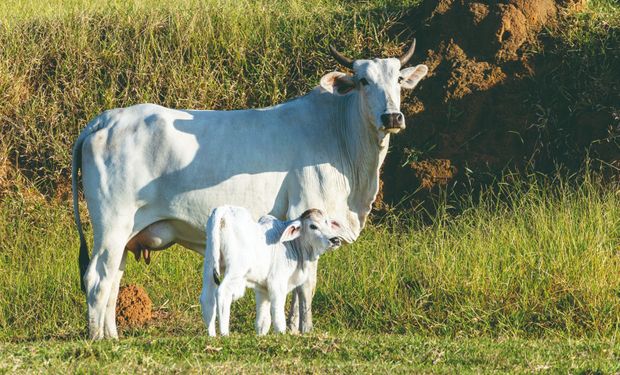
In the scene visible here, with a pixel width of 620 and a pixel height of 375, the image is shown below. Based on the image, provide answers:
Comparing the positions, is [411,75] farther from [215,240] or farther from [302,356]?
[302,356]

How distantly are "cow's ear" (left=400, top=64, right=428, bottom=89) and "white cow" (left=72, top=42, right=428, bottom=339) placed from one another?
0.37 ft

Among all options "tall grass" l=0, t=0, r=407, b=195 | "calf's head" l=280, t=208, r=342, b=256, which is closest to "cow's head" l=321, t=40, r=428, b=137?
"calf's head" l=280, t=208, r=342, b=256

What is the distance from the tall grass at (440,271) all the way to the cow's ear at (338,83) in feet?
5.60

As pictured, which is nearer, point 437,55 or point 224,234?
point 224,234

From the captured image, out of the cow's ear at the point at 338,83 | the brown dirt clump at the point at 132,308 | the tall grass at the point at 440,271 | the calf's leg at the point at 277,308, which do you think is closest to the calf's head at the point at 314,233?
the calf's leg at the point at 277,308

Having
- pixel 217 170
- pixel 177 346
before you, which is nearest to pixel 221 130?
pixel 217 170

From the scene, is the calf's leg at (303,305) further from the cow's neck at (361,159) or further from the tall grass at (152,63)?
the tall grass at (152,63)

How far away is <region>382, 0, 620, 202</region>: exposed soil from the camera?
1166cm

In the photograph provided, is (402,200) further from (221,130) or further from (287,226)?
(287,226)

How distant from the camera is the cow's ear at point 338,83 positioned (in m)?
9.03

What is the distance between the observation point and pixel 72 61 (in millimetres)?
12484

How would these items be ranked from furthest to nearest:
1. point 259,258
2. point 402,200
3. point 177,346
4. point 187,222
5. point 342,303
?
point 402,200
point 342,303
point 187,222
point 259,258
point 177,346

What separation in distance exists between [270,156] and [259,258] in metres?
1.39

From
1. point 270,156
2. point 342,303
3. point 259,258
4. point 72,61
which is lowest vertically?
point 342,303
